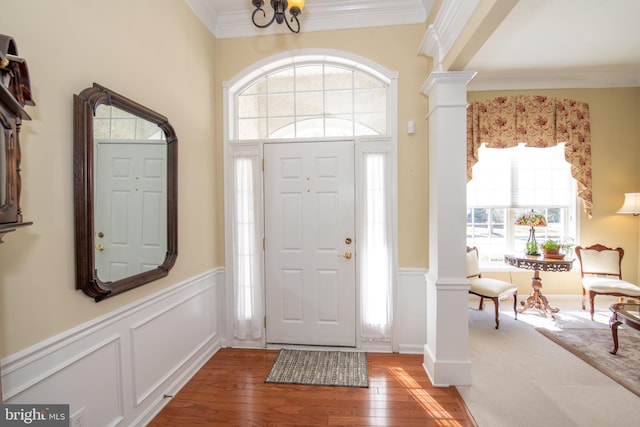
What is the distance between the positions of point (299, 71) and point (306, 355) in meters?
2.83

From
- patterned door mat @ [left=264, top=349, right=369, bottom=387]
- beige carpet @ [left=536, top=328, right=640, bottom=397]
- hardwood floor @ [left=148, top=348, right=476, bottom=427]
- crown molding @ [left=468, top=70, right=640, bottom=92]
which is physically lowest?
hardwood floor @ [left=148, top=348, right=476, bottom=427]

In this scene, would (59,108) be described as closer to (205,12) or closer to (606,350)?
(205,12)

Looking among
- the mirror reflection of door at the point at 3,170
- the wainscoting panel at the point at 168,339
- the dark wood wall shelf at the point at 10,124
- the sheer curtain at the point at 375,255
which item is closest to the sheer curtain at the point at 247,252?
the wainscoting panel at the point at 168,339

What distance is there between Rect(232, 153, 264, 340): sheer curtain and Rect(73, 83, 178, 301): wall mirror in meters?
0.82

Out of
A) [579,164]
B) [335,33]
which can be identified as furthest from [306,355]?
[579,164]

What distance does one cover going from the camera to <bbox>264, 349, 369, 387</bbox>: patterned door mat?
2.55 m

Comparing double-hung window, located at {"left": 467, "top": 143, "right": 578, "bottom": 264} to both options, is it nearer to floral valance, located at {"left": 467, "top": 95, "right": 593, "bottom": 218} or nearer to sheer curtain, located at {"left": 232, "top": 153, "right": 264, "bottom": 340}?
floral valance, located at {"left": 467, "top": 95, "right": 593, "bottom": 218}

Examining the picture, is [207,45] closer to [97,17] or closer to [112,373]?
[97,17]

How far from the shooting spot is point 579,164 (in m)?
4.16

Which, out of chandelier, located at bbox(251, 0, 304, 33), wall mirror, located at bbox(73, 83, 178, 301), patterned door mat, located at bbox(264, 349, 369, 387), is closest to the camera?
wall mirror, located at bbox(73, 83, 178, 301)

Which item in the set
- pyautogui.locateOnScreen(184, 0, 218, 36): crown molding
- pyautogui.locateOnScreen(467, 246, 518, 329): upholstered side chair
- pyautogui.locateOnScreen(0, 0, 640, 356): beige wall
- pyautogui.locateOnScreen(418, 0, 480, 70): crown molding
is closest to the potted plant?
pyautogui.locateOnScreen(467, 246, 518, 329): upholstered side chair

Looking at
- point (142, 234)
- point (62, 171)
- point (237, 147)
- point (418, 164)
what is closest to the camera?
point (62, 171)

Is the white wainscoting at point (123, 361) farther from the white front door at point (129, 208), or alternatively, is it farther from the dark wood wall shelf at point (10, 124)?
the dark wood wall shelf at point (10, 124)

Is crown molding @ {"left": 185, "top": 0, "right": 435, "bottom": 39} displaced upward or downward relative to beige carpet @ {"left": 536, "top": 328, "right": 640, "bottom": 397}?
upward
